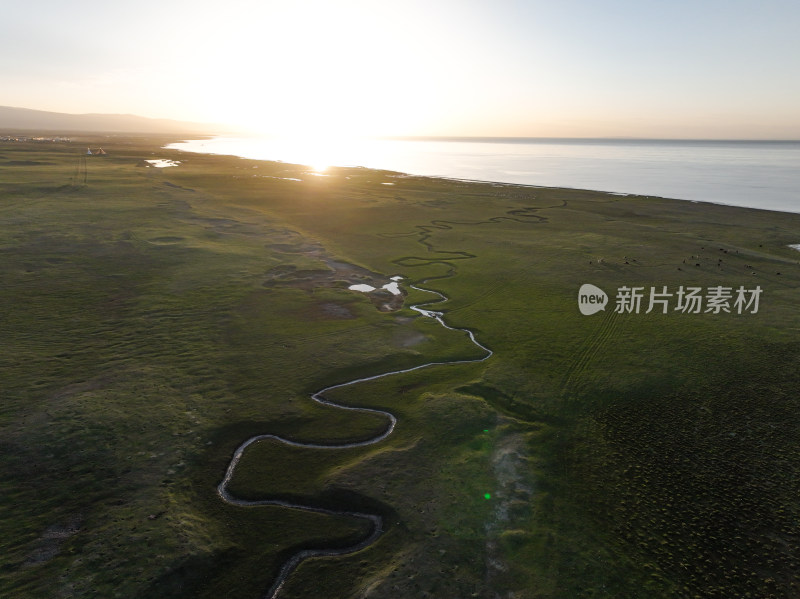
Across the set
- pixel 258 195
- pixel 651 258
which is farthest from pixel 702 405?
pixel 258 195

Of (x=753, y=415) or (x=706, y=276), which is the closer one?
(x=753, y=415)

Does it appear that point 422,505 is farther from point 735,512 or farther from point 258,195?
point 258,195

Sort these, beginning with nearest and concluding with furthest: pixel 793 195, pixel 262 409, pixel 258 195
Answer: pixel 262 409
pixel 258 195
pixel 793 195
